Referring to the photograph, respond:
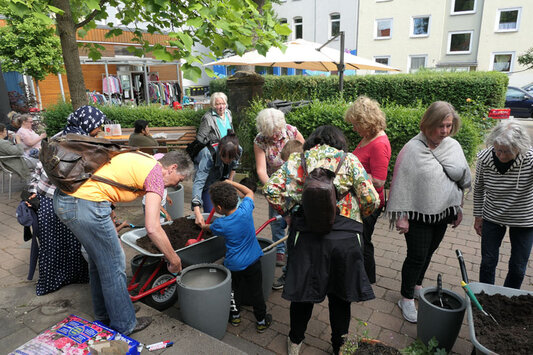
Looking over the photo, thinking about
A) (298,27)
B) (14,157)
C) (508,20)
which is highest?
(298,27)

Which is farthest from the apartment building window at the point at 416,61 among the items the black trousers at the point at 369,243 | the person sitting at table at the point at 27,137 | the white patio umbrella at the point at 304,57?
the black trousers at the point at 369,243

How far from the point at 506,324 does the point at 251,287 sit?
1826 millimetres

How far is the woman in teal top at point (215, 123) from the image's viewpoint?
14.5 feet

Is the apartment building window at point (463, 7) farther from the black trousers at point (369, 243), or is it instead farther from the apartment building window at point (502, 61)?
the black trousers at point (369, 243)

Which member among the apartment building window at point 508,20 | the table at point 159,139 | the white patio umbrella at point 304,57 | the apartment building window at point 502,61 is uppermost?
the apartment building window at point 508,20

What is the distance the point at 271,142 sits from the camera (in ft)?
12.3

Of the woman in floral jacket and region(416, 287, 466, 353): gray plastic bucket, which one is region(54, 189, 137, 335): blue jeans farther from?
region(416, 287, 466, 353): gray plastic bucket

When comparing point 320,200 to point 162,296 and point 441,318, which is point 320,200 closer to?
point 441,318

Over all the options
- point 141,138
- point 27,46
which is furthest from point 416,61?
point 141,138

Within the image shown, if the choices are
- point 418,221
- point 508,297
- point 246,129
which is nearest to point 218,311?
point 418,221

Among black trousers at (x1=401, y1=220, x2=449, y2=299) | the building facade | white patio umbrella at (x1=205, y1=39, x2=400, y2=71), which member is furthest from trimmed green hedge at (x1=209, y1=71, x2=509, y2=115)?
the building facade

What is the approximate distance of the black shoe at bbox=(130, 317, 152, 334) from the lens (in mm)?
2748

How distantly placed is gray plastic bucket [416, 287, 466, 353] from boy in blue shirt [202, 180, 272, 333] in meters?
1.26

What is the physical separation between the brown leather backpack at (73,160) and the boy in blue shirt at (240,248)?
0.77 meters
